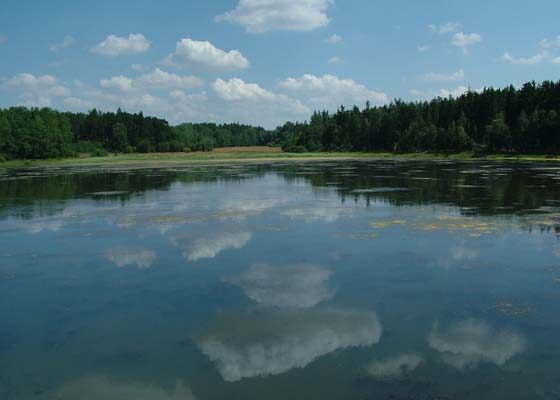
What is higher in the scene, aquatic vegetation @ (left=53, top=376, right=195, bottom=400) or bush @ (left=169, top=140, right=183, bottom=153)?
bush @ (left=169, top=140, right=183, bottom=153)

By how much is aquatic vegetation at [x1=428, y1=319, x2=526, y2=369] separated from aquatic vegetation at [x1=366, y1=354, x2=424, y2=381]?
59 centimetres

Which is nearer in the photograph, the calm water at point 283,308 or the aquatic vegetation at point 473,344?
the calm water at point 283,308

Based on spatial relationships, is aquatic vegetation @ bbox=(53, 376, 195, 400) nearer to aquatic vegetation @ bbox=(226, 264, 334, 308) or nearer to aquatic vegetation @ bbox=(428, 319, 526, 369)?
aquatic vegetation @ bbox=(226, 264, 334, 308)

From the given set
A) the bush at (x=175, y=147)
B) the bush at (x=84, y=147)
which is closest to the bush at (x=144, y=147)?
the bush at (x=175, y=147)

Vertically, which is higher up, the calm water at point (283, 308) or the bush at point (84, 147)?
the bush at point (84, 147)

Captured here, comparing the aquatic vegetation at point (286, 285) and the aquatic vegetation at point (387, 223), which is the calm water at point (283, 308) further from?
the aquatic vegetation at point (387, 223)

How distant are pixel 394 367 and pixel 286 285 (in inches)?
218

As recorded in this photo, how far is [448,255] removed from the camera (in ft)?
56.6

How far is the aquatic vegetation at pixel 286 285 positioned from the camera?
12812 millimetres

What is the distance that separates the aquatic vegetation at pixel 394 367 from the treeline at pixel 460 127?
98879mm

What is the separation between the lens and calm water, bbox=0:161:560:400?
861cm

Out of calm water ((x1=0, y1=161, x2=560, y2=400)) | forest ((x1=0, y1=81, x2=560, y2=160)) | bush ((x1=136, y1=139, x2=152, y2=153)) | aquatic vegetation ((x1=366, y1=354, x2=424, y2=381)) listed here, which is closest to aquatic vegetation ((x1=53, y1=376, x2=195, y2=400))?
calm water ((x1=0, y1=161, x2=560, y2=400))

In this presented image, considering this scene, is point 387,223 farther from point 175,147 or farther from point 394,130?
point 175,147

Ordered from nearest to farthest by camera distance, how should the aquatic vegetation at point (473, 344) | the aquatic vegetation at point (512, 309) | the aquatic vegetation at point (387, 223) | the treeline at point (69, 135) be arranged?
the aquatic vegetation at point (473, 344)
the aquatic vegetation at point (512, 309)
the aquatic vegetation at point (387, 223)
the treeline at point (69, 135)
